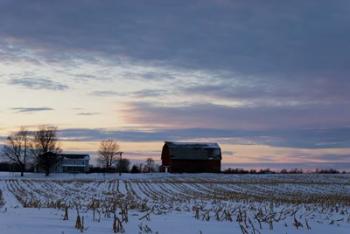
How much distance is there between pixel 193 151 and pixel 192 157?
1.43 m

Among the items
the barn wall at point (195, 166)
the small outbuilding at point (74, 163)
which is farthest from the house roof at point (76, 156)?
the barn wall at point (195, 166)

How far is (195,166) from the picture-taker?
11038cm

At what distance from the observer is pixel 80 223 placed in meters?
10.7

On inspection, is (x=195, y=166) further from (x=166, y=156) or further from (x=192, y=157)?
(x=166, y=156)

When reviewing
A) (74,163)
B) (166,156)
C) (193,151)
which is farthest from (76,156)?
(193,151)

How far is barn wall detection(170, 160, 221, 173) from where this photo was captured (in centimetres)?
10938

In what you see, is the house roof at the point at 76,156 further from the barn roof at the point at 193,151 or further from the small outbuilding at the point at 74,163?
the barn roof at the point at 193,151

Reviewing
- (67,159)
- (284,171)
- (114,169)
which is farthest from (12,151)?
(284,171)

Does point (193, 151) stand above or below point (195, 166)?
above

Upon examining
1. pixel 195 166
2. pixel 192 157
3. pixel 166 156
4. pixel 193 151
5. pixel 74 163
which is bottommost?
pixel 195 166

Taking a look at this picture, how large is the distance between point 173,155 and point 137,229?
98.9 metres

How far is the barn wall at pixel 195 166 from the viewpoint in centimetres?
10938

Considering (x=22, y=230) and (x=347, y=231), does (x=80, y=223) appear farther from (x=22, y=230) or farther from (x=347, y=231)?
(x=347, y=231)

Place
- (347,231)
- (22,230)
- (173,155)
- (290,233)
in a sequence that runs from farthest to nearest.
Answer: (173,155), (347,231), (290,233), (22,230)
